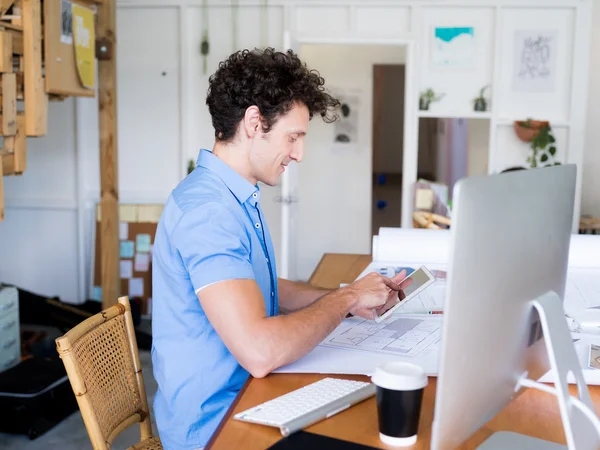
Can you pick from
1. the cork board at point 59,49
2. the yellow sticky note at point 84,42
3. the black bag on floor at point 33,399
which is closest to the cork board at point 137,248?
the yellow sticky note at point 84,42

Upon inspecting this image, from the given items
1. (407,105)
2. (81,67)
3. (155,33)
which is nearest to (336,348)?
(81,67)

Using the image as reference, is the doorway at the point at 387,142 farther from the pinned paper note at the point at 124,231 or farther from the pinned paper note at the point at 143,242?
the pinned paper note at the point at 124,231

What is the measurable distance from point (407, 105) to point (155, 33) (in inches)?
76.2

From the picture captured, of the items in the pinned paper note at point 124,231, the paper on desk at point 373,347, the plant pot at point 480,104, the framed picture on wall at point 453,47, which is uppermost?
the framed picture on wall at point 453,47

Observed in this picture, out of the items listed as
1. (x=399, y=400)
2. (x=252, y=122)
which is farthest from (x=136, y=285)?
(x=399, y=400)

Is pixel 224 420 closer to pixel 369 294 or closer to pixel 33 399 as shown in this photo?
pixel 369 294

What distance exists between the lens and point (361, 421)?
1242 mm

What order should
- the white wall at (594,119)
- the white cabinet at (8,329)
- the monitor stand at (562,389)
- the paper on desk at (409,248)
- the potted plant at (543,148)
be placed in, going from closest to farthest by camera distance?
→ the monitor stand at (562,389), the paper on desk at (409,248), the white cabinet at (8,329), the potted plant at (543,148), the white wall at (594,119)

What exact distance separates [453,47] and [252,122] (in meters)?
3.82

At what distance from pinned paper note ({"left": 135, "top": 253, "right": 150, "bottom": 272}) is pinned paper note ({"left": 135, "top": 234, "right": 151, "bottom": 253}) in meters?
0.04

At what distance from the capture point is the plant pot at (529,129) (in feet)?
16.4

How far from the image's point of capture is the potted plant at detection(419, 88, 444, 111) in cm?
511

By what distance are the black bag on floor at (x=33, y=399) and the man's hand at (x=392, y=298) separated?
6.94 feet

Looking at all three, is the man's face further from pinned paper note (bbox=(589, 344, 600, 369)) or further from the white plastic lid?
pinned paper note (bbox=(589, 344, 600, 369))
